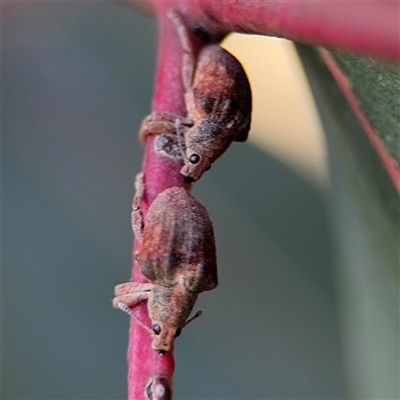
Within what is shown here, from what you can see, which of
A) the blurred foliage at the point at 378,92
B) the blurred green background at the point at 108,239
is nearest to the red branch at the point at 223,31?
the blurred foliage at the point at 378,92

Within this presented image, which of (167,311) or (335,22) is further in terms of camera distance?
(167,311)

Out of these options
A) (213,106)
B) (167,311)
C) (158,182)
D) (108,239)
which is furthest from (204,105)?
(108,239)

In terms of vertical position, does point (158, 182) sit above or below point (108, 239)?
below

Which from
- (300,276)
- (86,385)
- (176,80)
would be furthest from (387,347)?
(86,385)

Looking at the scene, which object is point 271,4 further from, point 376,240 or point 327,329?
point 327,329

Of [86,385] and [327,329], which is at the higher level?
[327,329]

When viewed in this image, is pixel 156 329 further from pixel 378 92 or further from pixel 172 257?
pixel 378 92
